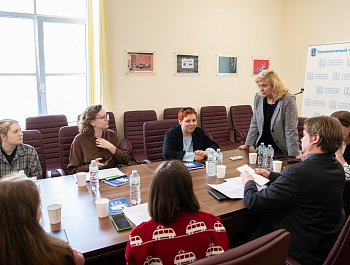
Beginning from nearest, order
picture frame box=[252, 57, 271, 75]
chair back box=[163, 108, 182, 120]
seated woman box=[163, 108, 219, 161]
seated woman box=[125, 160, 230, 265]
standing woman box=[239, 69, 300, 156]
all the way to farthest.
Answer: seated woman box=[125, 160, 230, 265]
seated woman box=[163, 108, 219, 161]
standing woman box=[239, 69, 300, 156]
chair back box=[163, 108, 182, 120]
picture frame box=[252, 57, 271, 75]

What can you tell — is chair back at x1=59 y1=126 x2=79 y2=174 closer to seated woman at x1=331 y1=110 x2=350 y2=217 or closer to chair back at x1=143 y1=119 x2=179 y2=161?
chair back at x1=143 y1=119 x2=179 y2=161

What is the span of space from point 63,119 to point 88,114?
1.68m

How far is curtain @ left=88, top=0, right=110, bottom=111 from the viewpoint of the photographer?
4305mm

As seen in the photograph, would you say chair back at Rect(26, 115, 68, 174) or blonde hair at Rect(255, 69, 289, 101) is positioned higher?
blonde hair at Rect(255, 69, 289, 101)

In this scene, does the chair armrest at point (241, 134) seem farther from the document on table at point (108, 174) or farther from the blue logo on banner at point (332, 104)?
the document on table at point (108, 174)

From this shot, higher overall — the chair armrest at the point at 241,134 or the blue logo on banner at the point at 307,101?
the blue logo on banner at the point at 307,101

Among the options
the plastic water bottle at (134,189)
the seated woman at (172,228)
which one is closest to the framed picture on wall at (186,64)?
the plastic water bottle at (134,189)

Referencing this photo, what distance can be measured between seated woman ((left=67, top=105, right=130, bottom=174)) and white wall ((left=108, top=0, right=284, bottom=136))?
192cm

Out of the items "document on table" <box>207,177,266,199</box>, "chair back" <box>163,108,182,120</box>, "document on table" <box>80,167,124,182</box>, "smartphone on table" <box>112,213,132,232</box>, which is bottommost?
"smartphone on table" <box>112,213,132,232</box>

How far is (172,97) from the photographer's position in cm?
523

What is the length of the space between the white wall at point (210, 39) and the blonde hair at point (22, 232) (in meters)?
3.70

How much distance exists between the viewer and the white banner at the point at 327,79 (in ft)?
16.3

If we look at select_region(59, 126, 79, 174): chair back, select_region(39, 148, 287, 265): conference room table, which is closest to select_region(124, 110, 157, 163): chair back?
select_region(59, 126, 79, 174): chair back

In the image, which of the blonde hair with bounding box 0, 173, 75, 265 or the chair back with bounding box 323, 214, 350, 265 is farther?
the chair back with bounding box 323, 214, 350, 265
